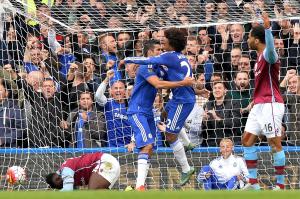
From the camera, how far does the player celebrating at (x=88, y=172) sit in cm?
1359

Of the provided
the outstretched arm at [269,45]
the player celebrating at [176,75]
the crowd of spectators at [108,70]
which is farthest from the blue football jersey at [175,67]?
the crowd of spectators at [108,70]

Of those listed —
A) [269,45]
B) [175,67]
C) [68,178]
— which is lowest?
[68,178]

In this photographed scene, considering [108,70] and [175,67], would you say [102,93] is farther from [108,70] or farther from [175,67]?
[175,67]

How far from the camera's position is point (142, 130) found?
43.4 feet

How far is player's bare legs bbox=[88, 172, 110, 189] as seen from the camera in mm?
13742

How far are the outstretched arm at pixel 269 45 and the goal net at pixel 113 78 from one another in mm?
2631

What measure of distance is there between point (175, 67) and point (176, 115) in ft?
2.13

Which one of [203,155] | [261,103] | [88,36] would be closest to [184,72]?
[261,103]

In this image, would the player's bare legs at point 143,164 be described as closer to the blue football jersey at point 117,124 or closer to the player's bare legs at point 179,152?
the player's bare legs at point 179,152

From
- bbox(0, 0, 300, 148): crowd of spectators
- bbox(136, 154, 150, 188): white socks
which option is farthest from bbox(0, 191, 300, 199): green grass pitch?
bbox(0, 0, 300, 148): crowd of spectators

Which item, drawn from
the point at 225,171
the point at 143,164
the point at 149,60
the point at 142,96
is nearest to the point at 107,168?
the point at 143,164

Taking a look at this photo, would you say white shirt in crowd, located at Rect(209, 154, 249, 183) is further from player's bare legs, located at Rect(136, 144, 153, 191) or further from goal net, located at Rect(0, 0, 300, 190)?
player's bare legs, located at Rect(136, 144, 153, 191)

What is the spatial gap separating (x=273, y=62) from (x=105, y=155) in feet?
9.29

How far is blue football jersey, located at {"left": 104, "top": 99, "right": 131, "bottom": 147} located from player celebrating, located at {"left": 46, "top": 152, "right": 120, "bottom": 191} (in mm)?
1830
